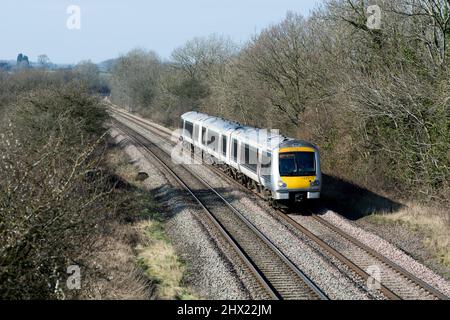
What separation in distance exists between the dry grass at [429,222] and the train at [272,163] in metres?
2.52

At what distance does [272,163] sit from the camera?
1616cm

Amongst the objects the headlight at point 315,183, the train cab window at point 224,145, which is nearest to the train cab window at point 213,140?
the train cab window at point 224,145

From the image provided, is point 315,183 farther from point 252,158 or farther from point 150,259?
point 150,259

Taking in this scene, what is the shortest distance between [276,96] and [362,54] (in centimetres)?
817

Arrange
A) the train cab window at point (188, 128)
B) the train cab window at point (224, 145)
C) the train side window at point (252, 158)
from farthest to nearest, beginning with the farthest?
the train cab window at point (188, 128) < the train cab window at point (224, 145) < the train side window at point (252, 158)

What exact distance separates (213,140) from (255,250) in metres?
12.4

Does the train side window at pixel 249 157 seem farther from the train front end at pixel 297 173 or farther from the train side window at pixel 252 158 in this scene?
the train front end at pixel 297 173

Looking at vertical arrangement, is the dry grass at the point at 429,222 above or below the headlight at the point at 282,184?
below

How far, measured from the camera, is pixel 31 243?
22.9 ft

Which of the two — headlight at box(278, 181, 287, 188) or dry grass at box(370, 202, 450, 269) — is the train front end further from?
dry grass at box(370, 202, 450, 269)

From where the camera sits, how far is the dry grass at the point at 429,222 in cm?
1260

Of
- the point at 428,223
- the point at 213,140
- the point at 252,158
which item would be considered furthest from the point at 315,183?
the point at 213,140

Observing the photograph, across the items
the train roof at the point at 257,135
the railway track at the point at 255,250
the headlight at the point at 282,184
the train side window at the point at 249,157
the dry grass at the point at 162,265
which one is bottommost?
the dry grass at the point at 162,265
